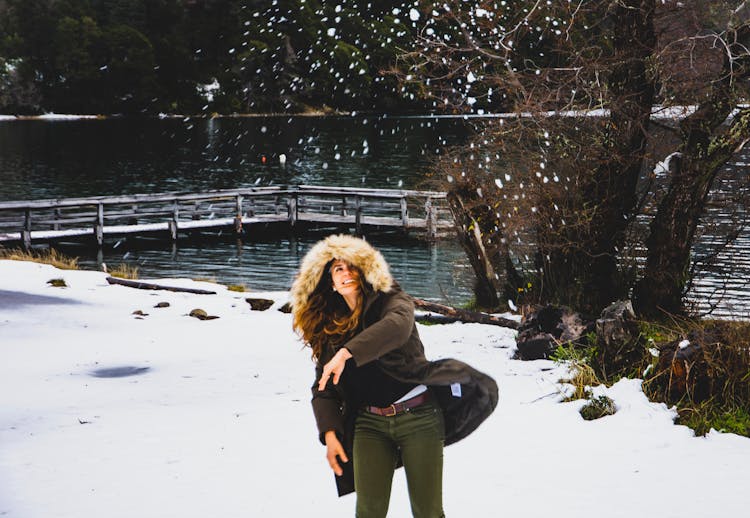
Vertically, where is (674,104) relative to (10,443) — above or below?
above

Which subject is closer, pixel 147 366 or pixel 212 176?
pixel 147 366

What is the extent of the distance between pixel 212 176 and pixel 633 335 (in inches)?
2141

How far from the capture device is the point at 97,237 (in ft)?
98.2

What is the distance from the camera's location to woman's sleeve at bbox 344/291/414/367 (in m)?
3.87

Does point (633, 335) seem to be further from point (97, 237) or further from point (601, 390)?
point (97, 237)

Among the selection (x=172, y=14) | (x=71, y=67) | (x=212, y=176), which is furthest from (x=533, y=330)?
(x=172, y=14)

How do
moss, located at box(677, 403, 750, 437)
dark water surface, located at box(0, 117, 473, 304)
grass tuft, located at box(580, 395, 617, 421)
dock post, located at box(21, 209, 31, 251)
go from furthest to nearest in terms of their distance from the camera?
1. dock post, located at box(21, 209, 31, 251)
2. dark water surface, located at box(0, 117, 473, 304)
3. grass tuft, located at box(580, 395, 617, 421)
4. moss, located at box(677, 403, 750, 437)

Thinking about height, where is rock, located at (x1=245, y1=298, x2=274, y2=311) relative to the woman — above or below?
below

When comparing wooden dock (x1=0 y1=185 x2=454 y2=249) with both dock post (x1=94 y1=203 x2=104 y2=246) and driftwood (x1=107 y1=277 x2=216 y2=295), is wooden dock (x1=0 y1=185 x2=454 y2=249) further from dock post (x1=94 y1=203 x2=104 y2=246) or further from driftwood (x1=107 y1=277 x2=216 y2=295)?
driftwood (x1=107 y1=277 x2=216 y2=295)

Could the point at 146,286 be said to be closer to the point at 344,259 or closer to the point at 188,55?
the point at 344,259

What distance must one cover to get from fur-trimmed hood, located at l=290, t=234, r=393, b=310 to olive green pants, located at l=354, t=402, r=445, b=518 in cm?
61

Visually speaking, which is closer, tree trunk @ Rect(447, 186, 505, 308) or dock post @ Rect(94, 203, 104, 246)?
tree trunk @ Rect(447, 186, 505, 308)

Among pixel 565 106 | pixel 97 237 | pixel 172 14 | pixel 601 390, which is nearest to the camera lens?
pixel 601 390

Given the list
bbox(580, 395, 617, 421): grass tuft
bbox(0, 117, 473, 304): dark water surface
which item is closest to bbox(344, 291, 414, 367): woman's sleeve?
bbox(580, 395, 617, 421): grass tuft
